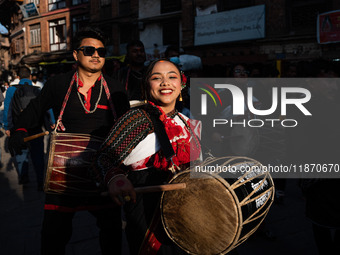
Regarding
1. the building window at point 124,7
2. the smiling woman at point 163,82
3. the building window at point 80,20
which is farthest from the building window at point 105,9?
the smiling woman at point 163,82

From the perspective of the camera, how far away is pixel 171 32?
1909cm

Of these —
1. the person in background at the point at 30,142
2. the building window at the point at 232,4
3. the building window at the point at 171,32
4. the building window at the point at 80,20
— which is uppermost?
the building window at the point at 80,20

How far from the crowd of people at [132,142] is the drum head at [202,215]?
16 cm

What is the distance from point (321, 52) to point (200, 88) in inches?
440

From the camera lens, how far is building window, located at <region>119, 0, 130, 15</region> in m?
21.7

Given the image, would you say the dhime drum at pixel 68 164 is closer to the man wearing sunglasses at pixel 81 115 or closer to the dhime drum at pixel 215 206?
the man wearing sunglasses at pixel 81 115

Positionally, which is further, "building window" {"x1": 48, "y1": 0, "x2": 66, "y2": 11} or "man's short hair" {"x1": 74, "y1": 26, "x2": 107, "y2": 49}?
"building window" {"x1": 48, "y1": 0, "x2": 66, "y2": 11}

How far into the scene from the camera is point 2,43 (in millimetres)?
36875

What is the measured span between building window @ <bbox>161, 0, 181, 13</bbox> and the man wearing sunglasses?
17301 mm

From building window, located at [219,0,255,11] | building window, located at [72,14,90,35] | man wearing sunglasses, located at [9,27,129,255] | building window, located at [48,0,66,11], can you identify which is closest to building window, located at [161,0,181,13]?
building window, located at [219,0,255,11]

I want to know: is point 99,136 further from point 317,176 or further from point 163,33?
point 163,33

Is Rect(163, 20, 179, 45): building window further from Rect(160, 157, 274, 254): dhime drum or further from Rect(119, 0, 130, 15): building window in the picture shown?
Rect(160, 157, 274, 254): dhime drum

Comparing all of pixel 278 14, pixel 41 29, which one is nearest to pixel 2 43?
pixel 41 29

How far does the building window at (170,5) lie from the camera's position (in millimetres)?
18766
